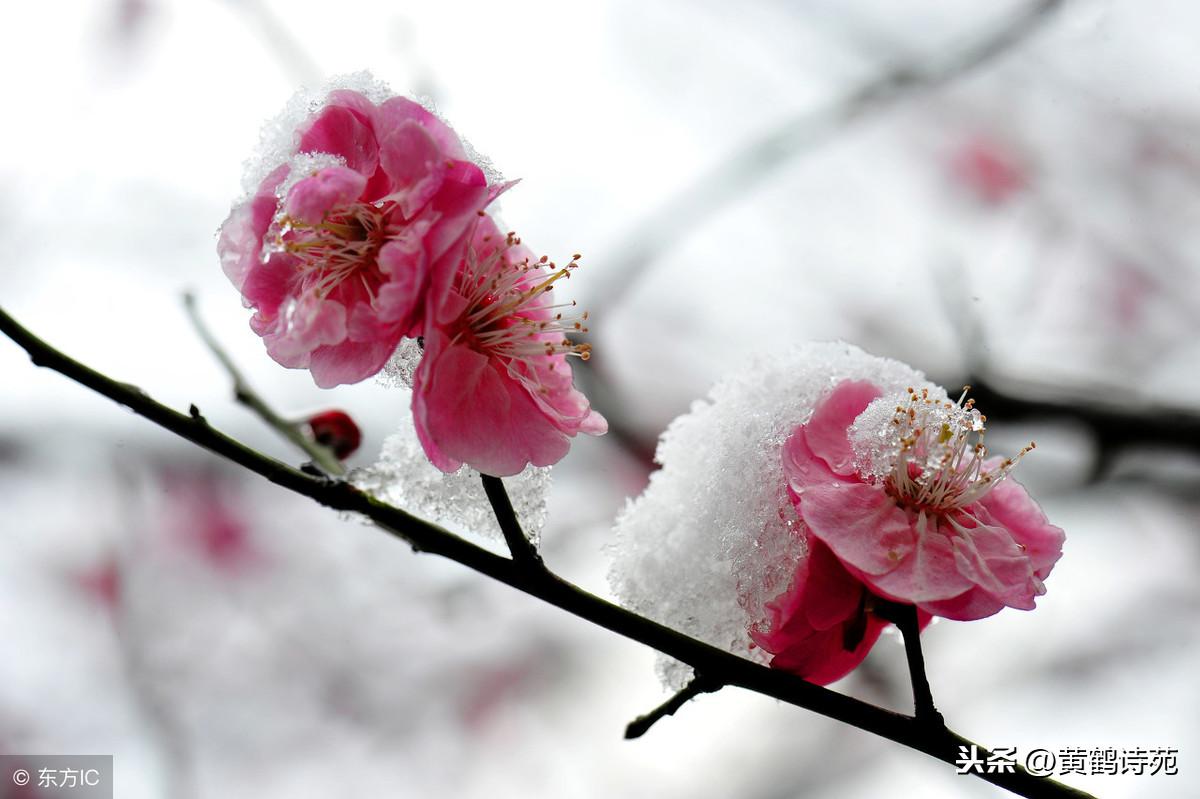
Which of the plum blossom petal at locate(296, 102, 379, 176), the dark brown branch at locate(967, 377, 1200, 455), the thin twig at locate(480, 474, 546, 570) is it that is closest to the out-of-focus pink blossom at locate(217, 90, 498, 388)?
the plum blossom petal at locate(296, 102, 379, 176)

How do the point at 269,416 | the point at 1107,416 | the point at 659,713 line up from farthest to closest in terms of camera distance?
the point at 1107,416 < the point at 269,416 < the point at 659,713

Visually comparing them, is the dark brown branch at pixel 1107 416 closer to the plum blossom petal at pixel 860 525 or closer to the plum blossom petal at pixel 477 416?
the plum blossom petal at pixel 860 525

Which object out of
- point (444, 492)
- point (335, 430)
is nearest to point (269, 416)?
point (335, 430)

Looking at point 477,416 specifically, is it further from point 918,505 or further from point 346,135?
point 918,505

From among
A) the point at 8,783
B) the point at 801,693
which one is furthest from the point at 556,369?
the point at 8,783

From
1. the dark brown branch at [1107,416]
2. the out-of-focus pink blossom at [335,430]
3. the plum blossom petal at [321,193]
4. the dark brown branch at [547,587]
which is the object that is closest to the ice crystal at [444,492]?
the dark brown branch at [547,587]

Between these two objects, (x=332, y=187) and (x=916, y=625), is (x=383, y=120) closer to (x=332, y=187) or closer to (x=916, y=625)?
(x=332, y=187)

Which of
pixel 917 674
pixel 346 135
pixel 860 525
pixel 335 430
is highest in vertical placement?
pixel 335 430
